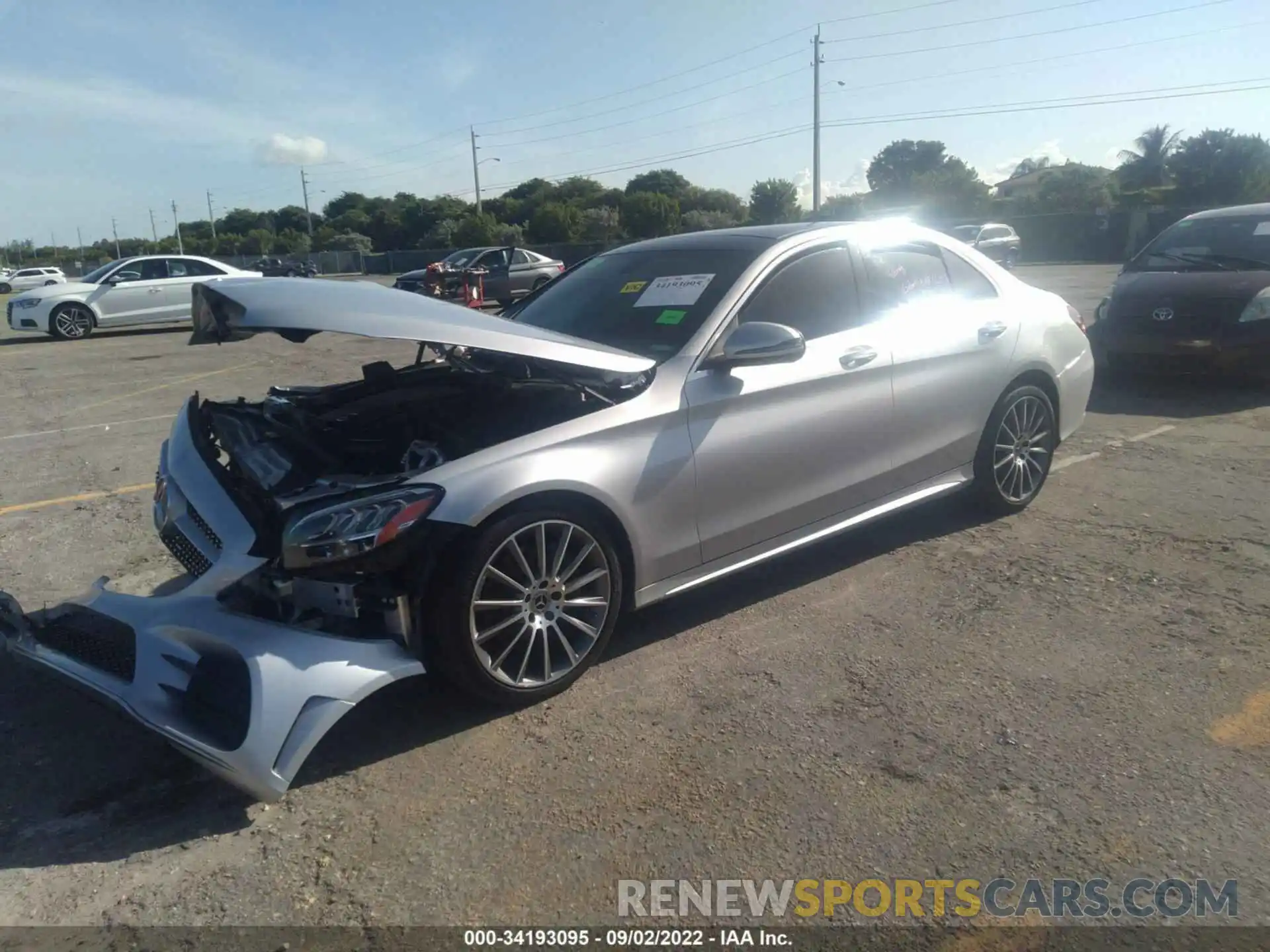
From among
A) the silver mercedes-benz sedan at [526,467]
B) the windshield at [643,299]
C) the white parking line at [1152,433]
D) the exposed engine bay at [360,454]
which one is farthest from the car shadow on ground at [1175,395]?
the exposed engine bay at [360,454]

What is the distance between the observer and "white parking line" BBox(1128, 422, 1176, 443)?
22.7 feet

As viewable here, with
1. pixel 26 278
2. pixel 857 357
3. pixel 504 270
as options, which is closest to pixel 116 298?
pixel 504 270

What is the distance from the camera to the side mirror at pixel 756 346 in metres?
3.67

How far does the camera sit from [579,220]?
57.5 m

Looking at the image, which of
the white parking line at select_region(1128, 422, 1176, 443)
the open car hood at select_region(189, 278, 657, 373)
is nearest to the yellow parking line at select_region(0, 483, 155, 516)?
the open car hood at select_region(189, 278, 657, 373)

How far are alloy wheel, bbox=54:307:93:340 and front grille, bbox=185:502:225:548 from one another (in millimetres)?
16946

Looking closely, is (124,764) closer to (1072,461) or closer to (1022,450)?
(1022,450)

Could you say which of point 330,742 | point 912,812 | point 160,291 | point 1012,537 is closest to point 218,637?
point 330,742

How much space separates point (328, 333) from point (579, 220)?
56590 millimetres

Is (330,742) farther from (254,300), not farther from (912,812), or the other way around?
(912,812)

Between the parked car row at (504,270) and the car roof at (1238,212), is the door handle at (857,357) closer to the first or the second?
the car roof at (1238,212)

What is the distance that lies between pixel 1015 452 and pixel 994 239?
27658mm

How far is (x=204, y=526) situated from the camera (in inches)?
131

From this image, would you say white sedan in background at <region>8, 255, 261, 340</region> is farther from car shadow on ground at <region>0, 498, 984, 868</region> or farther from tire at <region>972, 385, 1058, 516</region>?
tire at <region>972, 385, 1058, 516</region>
